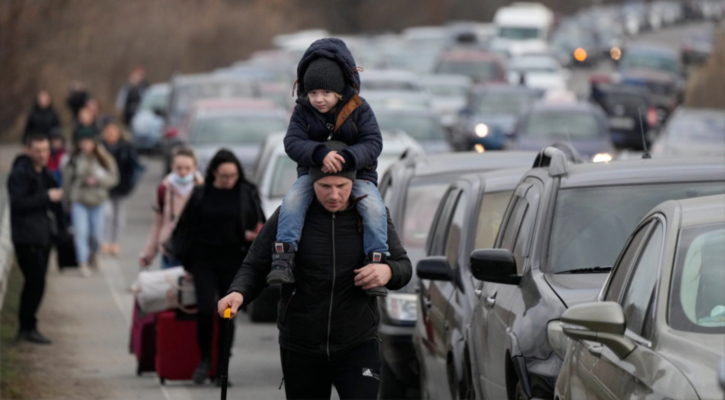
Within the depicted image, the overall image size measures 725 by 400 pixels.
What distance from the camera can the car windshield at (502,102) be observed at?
1297 inches

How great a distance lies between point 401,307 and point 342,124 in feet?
15.4

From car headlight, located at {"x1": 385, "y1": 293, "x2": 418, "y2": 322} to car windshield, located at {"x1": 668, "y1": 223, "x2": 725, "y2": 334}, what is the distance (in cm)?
571

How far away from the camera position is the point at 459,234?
9797 millimetres

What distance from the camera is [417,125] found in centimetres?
2384

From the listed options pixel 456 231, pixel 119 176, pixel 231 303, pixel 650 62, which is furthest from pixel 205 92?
pixel 650 62

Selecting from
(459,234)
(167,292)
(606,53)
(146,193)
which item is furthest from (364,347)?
(606,53)

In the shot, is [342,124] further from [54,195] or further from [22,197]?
[54,195]

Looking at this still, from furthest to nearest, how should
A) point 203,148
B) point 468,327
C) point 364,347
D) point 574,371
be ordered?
point 203,148, point 468,327, point 364,347, point 574,371

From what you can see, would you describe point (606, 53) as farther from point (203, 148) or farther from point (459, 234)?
point (459, 234)

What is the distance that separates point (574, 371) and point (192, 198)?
603 centimetres

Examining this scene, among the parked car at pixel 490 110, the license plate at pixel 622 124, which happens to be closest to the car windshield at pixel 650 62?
the license plate at pixel 622 124

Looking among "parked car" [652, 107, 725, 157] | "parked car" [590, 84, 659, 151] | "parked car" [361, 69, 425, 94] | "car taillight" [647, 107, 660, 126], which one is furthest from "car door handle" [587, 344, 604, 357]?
"car taillight" [647, 107, 660, 126]

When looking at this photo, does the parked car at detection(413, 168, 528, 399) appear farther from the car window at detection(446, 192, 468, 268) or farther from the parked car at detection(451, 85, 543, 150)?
the parked car at detection(451, 85, 543, 150)

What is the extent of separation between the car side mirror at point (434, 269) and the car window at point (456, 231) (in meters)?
0.36
